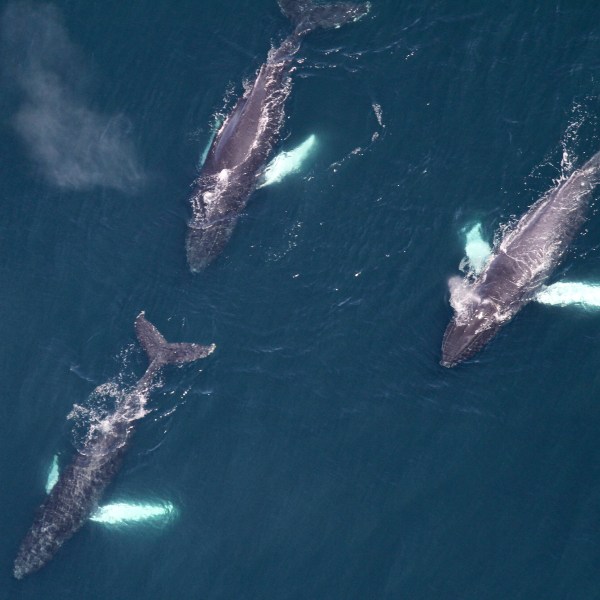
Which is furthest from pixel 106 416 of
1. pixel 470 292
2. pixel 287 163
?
pixel 470 292

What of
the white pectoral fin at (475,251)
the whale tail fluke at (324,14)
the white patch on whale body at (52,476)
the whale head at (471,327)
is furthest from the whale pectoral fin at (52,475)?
the whale tail fluke at (324,14)

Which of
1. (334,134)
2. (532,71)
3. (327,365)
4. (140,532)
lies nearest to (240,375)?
(327,365)

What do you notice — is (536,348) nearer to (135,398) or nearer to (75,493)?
(135,398)

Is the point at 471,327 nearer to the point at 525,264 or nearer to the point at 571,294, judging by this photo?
the point at 525,264

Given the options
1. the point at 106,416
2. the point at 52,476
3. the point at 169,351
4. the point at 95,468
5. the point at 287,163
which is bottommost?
the point at 95,468

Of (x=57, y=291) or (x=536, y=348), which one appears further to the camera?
(x=57, y=291)

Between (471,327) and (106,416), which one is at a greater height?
(106,416)
